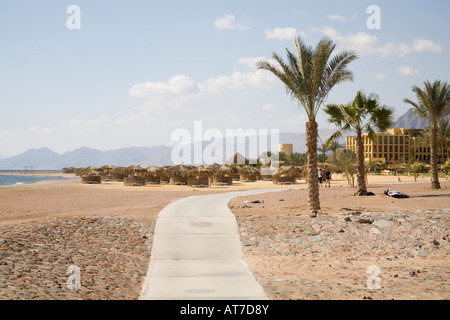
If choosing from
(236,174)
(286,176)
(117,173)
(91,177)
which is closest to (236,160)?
(236,174)

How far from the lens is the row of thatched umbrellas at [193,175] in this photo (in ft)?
152

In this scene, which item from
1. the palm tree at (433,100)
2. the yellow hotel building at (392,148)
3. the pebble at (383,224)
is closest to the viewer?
the pebble at (383,224)

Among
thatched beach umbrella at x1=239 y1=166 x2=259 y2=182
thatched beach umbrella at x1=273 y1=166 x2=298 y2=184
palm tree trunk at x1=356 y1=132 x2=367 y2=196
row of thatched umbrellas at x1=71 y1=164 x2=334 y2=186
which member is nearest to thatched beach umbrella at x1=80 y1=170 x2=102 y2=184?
row of thatched umbrellas at x1=71 y1=164 x2=334 y2=186

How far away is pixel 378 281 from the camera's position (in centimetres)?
812

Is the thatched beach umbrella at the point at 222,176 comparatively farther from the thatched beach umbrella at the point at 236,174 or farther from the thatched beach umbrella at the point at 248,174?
the thatched beach umbrella at the point at 248,174

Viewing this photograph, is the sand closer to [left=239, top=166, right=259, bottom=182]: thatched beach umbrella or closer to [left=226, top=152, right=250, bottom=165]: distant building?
[left=239, top=166, right=259, bottom=182]: thatched beach umbrella

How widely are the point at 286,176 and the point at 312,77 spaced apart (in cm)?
3148

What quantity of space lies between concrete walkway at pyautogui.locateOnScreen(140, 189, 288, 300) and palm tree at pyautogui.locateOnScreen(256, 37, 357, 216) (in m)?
4.52

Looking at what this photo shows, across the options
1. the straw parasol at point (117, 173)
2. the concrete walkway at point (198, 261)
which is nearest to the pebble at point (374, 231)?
the concrete walkway at point (198, 261)

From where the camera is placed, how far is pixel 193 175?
155ft

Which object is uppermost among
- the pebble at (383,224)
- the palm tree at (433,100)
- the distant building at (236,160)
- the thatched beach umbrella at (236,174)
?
the palm tree at (433,100)

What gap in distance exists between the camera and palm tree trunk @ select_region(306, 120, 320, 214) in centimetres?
1664

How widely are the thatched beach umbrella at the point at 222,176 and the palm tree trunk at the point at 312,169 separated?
1145 inches
